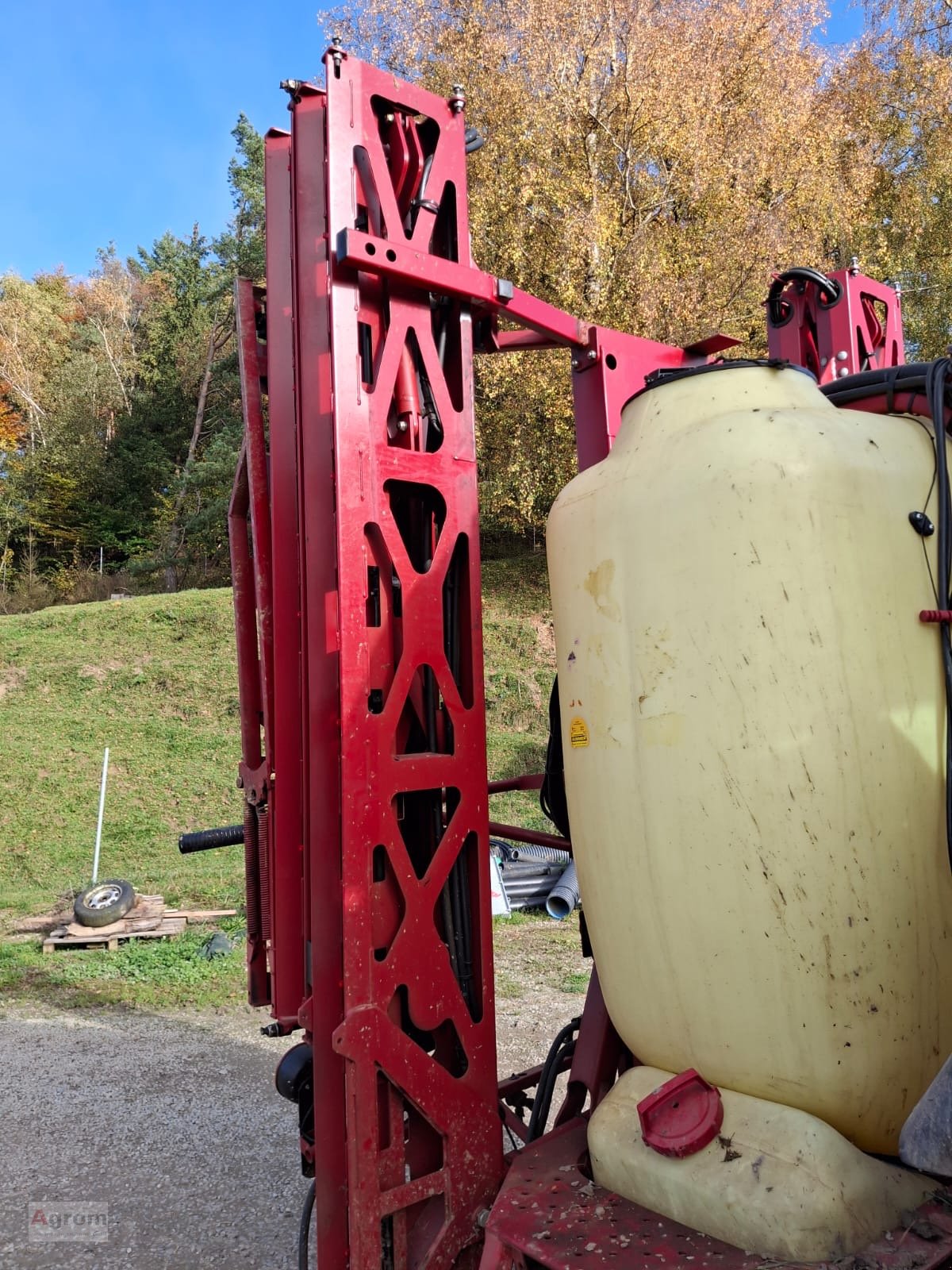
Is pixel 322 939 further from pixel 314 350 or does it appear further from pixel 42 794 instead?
pixel 42 794

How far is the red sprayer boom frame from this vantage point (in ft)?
7.69

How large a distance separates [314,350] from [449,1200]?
230 cm

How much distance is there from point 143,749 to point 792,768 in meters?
14.9

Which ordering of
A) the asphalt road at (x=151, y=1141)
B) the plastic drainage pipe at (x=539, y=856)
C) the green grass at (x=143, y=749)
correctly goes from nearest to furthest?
the asphalt road at (x=151, y=1141) → the green grass at (x=143, y=749) → the plastic drainage pipe at (x=539, y=856)

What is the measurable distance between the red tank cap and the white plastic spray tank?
6 cm

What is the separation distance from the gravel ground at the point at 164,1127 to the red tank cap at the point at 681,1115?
2272mm

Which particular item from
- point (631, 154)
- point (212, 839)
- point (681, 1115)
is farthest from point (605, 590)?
point (631, 154)

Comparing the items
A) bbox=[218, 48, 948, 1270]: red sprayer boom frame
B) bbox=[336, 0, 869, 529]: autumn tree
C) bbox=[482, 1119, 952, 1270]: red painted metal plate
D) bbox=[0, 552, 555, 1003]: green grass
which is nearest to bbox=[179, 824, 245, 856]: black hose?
bbox=[218, 48, 948, 1270]: red sprayer boom frame

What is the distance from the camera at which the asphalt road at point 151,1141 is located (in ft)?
12.3

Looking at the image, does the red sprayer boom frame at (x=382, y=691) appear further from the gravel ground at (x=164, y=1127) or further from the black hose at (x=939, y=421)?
the gravel ground at (x=164, y=1127)

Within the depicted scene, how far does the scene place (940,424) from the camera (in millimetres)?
2176

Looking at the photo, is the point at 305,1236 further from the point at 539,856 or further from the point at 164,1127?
the point at 539,856

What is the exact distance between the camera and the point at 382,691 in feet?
8.20

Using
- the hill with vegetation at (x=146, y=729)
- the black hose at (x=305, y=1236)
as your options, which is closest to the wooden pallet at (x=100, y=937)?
the hill with vegetation at (x=146, y=729)
